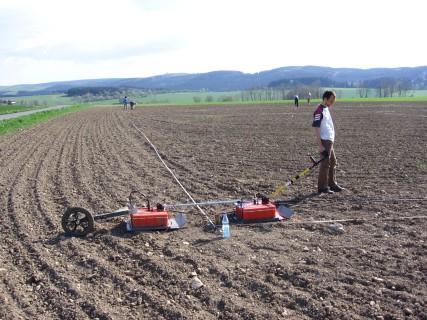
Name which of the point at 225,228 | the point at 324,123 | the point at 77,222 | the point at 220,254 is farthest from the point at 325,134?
the point at 77,222

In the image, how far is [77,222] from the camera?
7223 mm

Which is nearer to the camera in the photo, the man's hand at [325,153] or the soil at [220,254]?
the soil at [220,254]

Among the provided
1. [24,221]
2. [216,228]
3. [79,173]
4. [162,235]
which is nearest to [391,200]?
[216,228]

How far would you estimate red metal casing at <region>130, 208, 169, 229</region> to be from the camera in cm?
718

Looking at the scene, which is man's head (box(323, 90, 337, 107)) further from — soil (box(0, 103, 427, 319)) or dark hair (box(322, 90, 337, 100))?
soil (box(0, 103, 427, 319))

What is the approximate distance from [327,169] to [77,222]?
475 cm

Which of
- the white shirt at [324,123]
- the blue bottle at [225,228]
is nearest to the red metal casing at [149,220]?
the blue bottle at [225,228]

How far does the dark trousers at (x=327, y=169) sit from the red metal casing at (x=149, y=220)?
11.5ft

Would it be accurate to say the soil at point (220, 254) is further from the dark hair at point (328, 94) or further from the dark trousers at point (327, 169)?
the dark hair at point (328, 94)

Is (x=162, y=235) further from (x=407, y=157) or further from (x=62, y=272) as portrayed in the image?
(x=407, y=157)

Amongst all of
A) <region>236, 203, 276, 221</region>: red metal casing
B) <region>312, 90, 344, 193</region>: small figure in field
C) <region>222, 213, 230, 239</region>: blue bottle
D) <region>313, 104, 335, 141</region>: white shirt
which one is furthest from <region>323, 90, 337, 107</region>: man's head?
<region>222, 213, 230, 239</region>: blue bottle

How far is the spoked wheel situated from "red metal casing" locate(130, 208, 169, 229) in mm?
628

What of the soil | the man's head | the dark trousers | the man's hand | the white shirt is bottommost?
the soil

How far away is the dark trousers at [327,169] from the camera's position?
30.2ft
